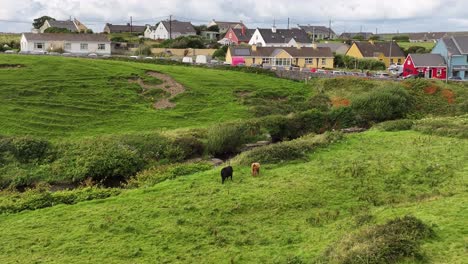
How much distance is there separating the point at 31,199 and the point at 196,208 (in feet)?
25.7

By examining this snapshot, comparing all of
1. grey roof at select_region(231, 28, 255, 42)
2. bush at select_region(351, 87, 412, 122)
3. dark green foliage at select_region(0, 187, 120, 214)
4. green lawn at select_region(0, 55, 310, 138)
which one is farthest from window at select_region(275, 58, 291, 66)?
dark green foliage at select_region(0, 187, 120, 214)

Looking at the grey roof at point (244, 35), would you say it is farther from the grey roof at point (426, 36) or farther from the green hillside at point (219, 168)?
the grey roof at point (426, 36)

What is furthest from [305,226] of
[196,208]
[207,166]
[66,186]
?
[66,186]

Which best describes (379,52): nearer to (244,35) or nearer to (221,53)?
(221,53)

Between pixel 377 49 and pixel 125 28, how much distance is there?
3042 inches

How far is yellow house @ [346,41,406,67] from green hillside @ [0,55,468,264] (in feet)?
115

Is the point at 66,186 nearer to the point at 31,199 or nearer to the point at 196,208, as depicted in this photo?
the point at 31,199

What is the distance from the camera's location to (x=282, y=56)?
7756 cm

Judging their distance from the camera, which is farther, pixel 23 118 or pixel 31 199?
pixel 23 118

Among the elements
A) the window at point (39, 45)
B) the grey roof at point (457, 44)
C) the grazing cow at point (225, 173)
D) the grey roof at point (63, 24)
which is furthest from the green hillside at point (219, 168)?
the grey roof at point (63, 24)

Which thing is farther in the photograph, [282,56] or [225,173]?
[282,56]

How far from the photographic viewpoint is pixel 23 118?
40469 millimetres

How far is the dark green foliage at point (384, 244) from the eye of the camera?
1383 cm

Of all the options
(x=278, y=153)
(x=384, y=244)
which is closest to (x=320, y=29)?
(x=278, y=153)
